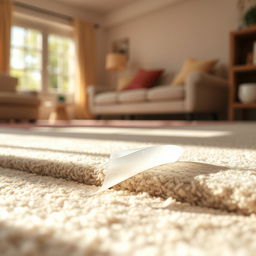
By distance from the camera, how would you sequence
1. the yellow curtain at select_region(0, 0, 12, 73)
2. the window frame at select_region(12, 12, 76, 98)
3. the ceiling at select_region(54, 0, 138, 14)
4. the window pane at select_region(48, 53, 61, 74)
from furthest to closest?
the window pane at select_region(48, 53, 61, 74) < the ceiling at select_region(54, 0, 138, 14) < the window frame at select_region(12, 12, 76, 98) < the yellow curtain at select_region(0, 0, 12, 73)

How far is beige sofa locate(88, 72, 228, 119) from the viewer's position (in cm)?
379

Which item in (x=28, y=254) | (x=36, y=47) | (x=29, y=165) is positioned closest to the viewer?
(x=28, y=254)

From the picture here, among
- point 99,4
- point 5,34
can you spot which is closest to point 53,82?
point 5,34

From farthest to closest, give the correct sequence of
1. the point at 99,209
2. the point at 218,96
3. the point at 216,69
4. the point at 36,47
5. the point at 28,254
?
the point at 36,47, the point at 216,69, the point at 218,96, the point at 99,209, the point at 28,254

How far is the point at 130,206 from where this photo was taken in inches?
13.4

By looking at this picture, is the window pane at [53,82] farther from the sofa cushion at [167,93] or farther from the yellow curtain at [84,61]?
the sofa cushion at [167,93]

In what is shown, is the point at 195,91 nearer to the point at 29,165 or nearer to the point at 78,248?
the point at 29,165

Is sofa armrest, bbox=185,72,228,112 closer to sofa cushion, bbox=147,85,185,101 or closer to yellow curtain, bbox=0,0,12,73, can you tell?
sofa cushion, bbox=147,85,185,101

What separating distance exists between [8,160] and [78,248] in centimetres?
41

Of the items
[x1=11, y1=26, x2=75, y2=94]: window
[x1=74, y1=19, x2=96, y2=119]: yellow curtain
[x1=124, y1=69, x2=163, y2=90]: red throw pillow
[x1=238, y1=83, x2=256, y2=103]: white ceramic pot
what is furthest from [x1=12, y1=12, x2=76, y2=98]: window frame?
[x1=238, y1=83, x2=256, y2=103]: white ceramic pot

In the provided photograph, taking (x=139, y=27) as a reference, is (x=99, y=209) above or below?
below

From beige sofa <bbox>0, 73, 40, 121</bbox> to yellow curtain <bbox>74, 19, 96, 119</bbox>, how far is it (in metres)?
1.72

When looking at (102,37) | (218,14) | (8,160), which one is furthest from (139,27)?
(8,160)

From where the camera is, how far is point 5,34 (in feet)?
16.1
